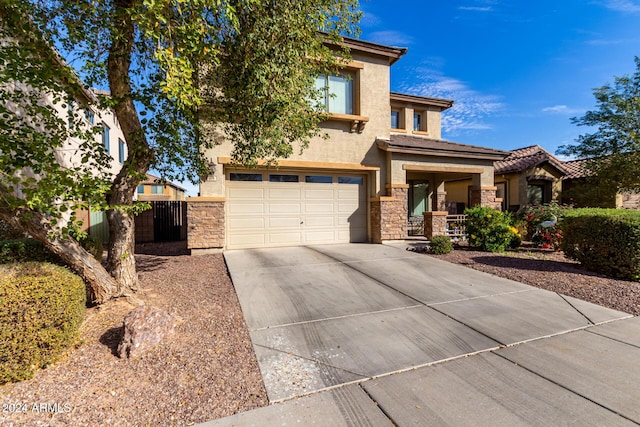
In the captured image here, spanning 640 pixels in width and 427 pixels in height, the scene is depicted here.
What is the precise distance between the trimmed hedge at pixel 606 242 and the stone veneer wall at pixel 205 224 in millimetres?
9486

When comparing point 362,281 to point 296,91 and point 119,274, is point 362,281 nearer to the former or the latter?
point 296,91

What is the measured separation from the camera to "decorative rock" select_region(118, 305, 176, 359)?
3155 millimetres

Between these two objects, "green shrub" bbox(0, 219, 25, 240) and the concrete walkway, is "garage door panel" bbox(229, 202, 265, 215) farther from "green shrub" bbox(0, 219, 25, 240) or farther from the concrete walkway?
"green shrub" bbox(0, 219, 25, 240)

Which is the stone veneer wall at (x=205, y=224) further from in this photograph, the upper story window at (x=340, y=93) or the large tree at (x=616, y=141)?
the large tree at (x=616, y=141)

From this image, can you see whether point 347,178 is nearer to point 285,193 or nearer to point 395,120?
point 285,193

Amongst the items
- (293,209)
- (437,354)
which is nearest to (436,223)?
(293,209)

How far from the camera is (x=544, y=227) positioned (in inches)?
381

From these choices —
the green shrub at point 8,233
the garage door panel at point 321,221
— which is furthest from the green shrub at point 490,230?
the green shrub at point 8,233

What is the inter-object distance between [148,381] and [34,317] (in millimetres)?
1333

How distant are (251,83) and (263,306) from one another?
3.94 m

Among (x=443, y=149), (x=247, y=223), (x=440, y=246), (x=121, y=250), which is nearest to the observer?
(x=121, y=250)

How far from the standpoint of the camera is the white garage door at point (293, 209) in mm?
9695

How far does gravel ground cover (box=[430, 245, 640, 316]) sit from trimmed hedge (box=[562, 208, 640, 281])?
9.3 inches

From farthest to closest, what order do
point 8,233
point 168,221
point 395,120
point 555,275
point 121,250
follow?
point 395,120 → point 168,221 → point 8,233 → point 555,275 → point 121,250
